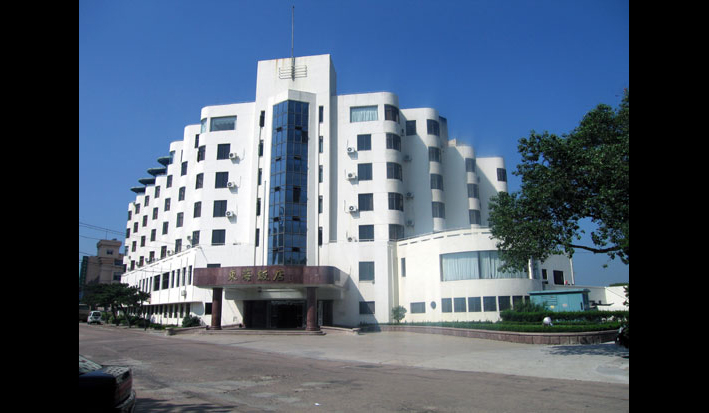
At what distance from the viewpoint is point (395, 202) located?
134 feet

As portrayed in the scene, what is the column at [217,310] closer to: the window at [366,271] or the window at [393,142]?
the window at [366,271]

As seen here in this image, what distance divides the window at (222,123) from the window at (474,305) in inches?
1086

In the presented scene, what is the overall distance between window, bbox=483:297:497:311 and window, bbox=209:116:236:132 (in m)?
28.4

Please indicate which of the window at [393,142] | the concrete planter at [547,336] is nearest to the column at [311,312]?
the concrete planter at [547,336]

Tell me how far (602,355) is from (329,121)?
31.5 metres

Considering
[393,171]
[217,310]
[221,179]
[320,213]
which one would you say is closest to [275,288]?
[217,310]

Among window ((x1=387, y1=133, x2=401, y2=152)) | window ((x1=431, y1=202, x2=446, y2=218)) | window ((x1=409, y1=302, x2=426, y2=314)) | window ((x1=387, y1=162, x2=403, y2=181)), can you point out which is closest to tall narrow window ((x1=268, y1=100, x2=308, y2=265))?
window ((x1=387, y1=162, x2=403, y2=181))

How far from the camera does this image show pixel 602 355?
16.6m

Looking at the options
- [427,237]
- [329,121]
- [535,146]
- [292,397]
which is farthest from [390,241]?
[292,397]

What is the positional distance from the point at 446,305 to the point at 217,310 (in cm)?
1767
